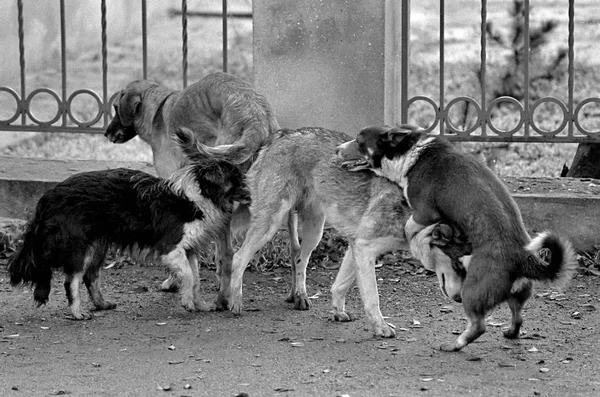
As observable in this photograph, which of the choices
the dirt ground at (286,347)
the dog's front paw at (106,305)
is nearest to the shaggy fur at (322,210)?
the dirt ground at (286,347)

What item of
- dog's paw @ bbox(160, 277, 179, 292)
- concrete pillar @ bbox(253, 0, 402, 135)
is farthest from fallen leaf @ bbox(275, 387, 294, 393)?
concrete pillar @ bbox(253, 0, 402, 135)

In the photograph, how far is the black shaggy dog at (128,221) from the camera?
7.04 m

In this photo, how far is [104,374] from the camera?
234 inches

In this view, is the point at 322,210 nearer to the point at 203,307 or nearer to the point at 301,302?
the point at 301,302

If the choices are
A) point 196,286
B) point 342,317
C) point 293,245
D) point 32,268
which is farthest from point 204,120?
point 342,317

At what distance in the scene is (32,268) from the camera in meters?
7.12

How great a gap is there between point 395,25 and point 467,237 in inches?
117

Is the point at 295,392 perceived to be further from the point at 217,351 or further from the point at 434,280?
the point at 434,280

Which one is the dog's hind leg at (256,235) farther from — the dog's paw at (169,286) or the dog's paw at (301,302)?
the dog's paw at (169,286)

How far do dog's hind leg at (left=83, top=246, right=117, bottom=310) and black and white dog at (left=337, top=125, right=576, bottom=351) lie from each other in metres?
1.65

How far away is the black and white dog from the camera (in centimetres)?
609

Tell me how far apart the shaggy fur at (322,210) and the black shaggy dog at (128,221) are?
22 centimetres

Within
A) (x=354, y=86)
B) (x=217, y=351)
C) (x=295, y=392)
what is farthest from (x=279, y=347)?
(x=354, y=86)

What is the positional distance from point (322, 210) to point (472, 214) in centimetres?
119
